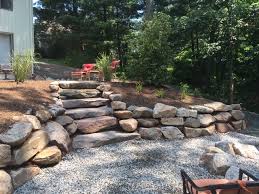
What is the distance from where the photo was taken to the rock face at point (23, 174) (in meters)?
4.89

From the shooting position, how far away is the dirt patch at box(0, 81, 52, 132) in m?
6.06

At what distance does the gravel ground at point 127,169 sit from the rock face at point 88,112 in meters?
0.93

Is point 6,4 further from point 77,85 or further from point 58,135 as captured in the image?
point 58,135

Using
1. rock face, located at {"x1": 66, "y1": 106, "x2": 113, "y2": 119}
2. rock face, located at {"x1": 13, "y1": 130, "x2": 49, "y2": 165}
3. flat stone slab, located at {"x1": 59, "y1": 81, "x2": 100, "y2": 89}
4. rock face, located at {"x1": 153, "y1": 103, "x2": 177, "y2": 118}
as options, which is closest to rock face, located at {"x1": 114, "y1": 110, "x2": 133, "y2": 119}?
rock face, located at {"x1": 66, "y1": 106, "x2": 113, "y2": 119}

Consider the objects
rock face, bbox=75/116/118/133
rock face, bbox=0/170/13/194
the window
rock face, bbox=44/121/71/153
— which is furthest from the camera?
the window

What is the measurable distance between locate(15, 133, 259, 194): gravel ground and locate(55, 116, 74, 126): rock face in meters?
0.67

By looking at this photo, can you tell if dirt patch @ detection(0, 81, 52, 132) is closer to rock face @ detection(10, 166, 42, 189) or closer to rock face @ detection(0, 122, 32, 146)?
rock face @ detection(0, 122, 32, 146)

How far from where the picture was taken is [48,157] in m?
5.58

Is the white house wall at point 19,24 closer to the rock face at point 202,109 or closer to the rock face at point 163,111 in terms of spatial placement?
the rock face at point 163,111

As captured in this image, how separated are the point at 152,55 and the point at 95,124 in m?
2.83

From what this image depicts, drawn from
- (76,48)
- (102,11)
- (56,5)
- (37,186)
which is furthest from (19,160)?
(56,5)

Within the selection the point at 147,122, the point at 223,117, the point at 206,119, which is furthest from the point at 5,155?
the point at 223,117

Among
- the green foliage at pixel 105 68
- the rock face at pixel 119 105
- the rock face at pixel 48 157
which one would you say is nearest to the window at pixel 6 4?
the green foliage at pixel 105 68

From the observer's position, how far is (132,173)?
547 cm
